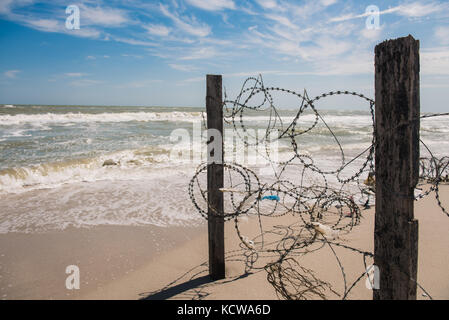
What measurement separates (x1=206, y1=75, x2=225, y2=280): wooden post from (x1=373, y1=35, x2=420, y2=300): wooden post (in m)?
2.03

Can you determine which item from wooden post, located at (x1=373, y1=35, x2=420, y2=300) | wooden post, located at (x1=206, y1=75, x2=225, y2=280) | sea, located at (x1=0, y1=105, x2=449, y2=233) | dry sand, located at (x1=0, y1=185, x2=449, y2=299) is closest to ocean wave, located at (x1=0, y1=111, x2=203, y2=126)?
sea, located at (x1=0, y1=105, x2=449, y2=233)

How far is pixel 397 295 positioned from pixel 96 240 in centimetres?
494

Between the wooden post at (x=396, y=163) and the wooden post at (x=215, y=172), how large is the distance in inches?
79.9

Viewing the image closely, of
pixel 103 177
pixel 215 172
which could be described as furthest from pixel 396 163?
pixel 103 177

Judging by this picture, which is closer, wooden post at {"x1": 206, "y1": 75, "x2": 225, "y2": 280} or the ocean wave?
wooden post at {"x1": 206, "y1": 75, "x2": 225, "y2": 280}

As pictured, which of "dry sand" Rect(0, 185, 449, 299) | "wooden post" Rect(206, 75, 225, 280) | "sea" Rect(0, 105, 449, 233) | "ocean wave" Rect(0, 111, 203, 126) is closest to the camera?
"wooden post" Rect(206, 75, 225, 280)

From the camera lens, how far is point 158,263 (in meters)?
4.75

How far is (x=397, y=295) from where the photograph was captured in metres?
2.30

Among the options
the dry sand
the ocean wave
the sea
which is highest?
the ocean wave

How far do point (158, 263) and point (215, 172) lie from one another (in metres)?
1.96

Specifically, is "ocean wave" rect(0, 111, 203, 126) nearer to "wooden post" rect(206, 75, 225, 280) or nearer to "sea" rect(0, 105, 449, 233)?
"sea" rect(0, 105, 449, 233)

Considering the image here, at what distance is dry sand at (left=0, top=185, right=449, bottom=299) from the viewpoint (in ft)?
12.9
